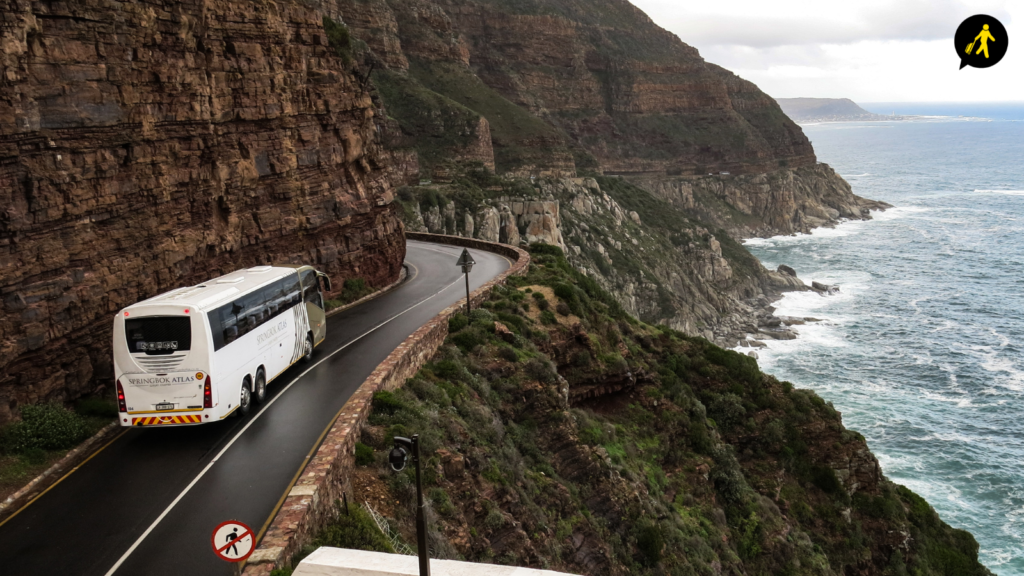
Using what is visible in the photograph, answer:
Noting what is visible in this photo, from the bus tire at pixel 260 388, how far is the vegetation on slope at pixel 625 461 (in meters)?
3.04

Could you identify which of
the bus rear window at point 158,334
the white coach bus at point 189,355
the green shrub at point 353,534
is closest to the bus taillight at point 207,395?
the white coach bus at point 189,355

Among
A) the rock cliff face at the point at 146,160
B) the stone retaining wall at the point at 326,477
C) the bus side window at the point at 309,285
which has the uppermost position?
the rock cliff face at the point at 146,160

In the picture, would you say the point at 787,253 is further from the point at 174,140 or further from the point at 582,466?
the point at 174,140

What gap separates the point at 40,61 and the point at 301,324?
8258 millimetres

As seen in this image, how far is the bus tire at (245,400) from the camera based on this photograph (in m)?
15.3

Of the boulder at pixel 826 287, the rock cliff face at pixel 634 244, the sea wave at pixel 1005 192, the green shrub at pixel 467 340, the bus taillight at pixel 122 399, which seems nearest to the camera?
the bus taillight at pixel 122 399

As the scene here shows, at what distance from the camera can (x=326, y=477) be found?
11.5 metres

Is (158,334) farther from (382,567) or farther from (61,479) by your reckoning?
(382,567)

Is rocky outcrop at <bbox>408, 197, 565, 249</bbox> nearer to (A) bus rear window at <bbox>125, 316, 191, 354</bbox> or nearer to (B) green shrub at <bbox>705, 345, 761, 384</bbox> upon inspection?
(B) green shrub at <bbox>705, 345, 761, 384</bbox>

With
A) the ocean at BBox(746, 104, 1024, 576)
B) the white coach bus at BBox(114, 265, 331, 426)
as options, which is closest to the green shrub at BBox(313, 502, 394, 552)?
the white coach bus at BBox(114, 265, 331, 426)

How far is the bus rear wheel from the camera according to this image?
16125mm

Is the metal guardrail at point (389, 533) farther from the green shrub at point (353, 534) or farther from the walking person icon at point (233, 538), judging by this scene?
the walking person icon at point (233, 538)

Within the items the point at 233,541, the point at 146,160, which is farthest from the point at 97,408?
the point at 233,541

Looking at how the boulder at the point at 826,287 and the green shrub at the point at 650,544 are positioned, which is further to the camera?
the boulder at the point at 826,287
